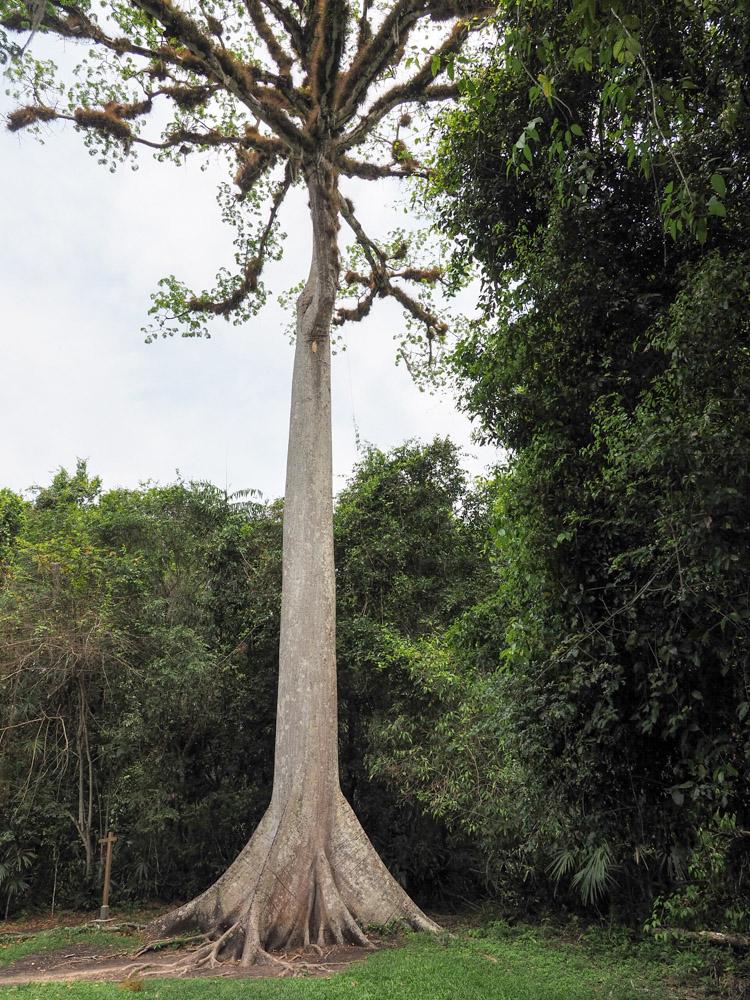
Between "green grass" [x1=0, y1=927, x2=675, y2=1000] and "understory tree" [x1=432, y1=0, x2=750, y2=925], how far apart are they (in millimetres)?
1034

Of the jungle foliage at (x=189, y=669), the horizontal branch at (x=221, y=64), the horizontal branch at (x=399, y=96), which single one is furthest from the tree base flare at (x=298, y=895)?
the horizontal branch at (x=399, y=96)

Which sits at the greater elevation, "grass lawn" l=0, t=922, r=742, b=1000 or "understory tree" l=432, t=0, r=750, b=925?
"understory tree" l=432, t=0, r=750, b=925

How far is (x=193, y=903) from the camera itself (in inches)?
281

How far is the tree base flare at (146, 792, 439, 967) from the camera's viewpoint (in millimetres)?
6527

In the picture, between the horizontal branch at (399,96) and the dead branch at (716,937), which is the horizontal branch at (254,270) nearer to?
the horizontal branch at (399,96)

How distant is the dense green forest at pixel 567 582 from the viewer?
10.4 feet

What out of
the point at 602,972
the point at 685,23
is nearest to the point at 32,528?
the point at 602,972

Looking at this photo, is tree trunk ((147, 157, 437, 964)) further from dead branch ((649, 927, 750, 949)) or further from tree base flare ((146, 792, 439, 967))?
dead branch ((649, 927, 750, 949))

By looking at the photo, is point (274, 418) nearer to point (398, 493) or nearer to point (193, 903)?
point (398, 493)

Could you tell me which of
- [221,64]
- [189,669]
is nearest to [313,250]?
[221,64]

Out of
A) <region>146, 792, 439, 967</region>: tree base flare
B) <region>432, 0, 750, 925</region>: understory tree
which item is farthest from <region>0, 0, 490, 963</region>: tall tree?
<region>432, 0, 750, 925</region>: understory tree

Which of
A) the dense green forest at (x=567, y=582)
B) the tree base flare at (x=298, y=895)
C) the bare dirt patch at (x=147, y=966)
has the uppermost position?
the dense green forest at (x=567, y=582)

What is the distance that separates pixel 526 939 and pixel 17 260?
12.2 meters

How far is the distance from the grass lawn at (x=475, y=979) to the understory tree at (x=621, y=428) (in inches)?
38.5
